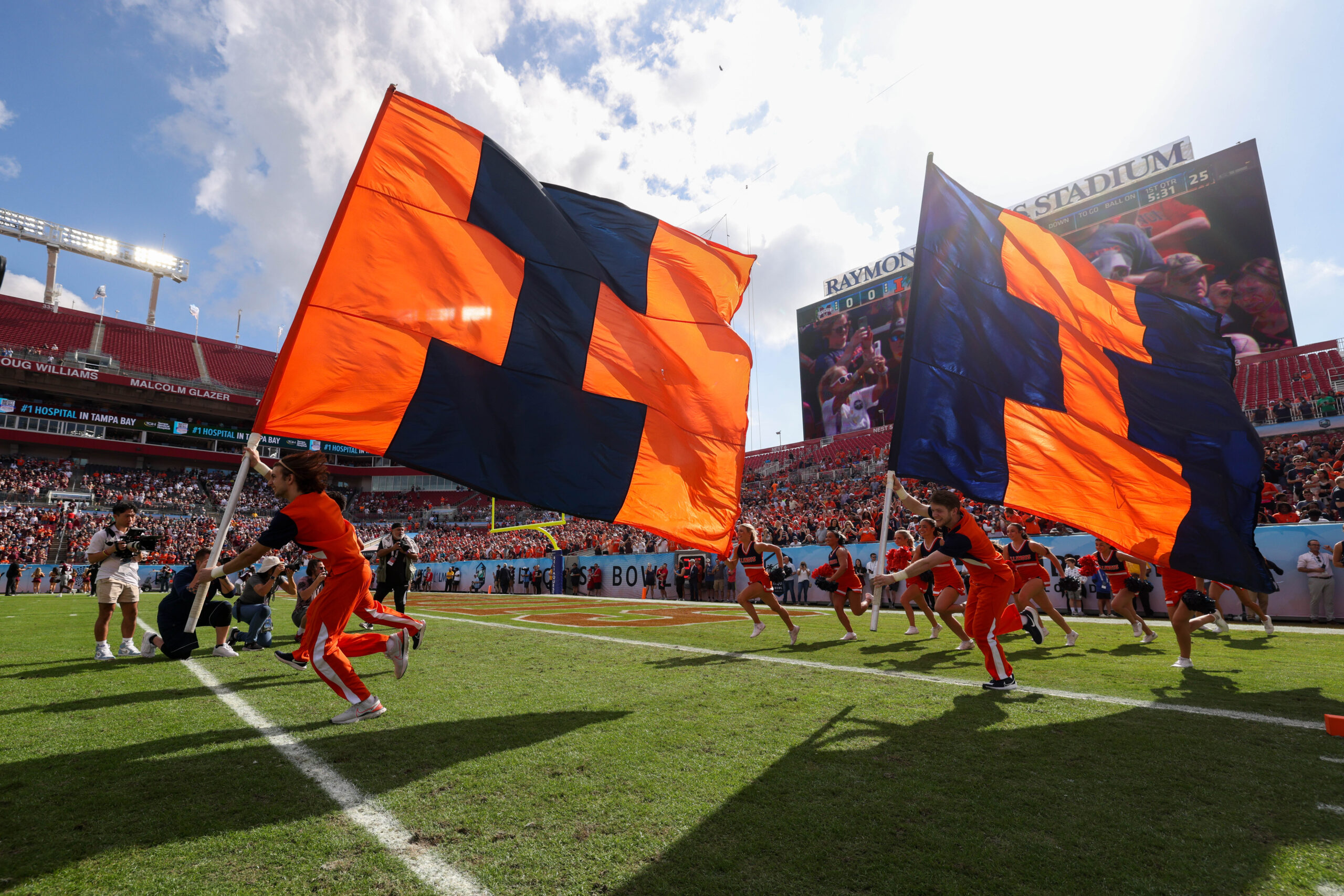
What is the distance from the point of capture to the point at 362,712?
194 inches

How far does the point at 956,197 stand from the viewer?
26.3 feet

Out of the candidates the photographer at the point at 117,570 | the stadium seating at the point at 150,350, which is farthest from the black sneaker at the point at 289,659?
the stadium seating at the point at 150,350

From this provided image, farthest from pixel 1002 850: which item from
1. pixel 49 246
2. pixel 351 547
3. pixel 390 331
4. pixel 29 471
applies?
pixel 49 246

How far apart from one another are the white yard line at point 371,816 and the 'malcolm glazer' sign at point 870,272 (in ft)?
147

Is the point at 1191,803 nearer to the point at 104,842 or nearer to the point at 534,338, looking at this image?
the point at 104,842

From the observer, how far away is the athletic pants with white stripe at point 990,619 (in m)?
6.00

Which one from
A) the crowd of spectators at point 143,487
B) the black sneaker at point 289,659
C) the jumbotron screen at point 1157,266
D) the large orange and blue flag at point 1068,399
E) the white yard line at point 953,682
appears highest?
the jumbotron screen at point 1157,266

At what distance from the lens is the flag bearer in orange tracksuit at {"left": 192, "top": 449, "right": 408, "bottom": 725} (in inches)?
181

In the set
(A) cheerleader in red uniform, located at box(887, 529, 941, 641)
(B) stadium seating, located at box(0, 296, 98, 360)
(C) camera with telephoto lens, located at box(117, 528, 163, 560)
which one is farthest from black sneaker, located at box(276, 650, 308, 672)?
(B) stadium seating, located at box(0, 296, 98, 360)

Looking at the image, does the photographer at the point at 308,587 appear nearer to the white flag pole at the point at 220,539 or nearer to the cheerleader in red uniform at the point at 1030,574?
the white flag pole at the point at 220,539

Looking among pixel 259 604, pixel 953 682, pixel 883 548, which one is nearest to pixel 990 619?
pixel 953 682

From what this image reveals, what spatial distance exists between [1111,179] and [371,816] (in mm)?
46499

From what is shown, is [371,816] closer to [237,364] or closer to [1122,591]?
[1122,591]

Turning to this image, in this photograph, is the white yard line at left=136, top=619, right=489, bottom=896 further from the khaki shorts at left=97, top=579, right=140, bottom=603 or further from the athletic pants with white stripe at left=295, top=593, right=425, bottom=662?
the khaki shorts at left=97, top=579, right=140, bottom=603
